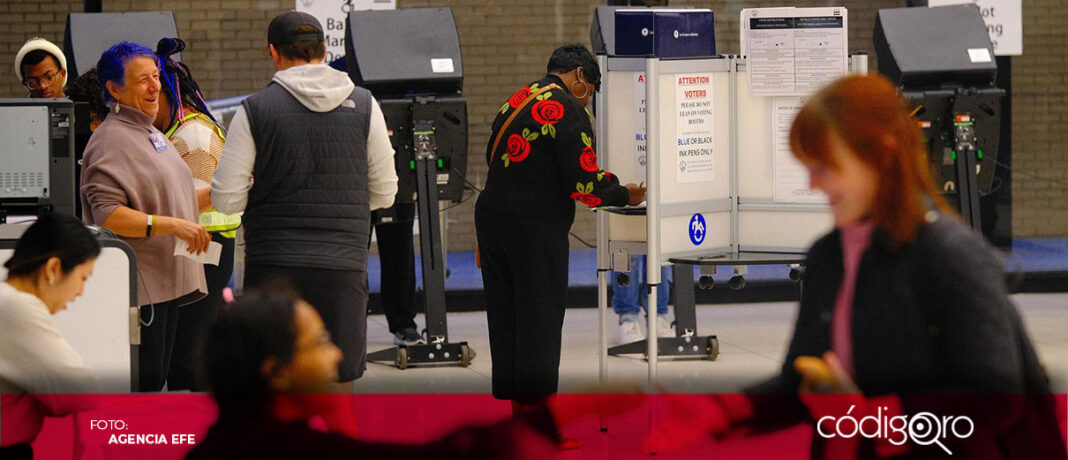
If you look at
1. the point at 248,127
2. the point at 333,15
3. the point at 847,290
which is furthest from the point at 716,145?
the point at 333,15

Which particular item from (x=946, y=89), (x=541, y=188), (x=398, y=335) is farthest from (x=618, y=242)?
(x=946, y=89)

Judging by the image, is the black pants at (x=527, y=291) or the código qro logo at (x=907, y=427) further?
the black pants at (x=527, y=291)

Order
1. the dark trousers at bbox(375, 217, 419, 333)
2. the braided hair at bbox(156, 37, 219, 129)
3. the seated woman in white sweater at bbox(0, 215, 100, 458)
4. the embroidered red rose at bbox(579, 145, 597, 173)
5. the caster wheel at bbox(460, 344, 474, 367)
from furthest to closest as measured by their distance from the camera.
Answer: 1. the dark trousers at bbox(375, 217, 419, 333)
2. the caster wheel at bbox(460, 344, 474, 367)
3. the braided hair at bbox(156, 37, 219, 129)
4. the embroidered red rose at bbox(579, 145, 597, 173)
5. the seated woman in white sweater at bbox(0, 215, 100, 458)

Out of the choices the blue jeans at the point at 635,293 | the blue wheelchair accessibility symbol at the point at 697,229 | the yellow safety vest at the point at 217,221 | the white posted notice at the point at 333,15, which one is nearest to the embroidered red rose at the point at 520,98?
the blue wheelchair accessibility symbol at the point at 697,229

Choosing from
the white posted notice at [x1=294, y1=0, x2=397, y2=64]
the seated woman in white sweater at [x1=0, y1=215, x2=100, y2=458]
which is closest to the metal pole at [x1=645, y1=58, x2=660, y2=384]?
the seated woman in white sweater at [x1=0, y1=215, x2=100, y2=458]

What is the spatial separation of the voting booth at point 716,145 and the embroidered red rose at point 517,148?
1.40 feet

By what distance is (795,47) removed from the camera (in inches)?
194

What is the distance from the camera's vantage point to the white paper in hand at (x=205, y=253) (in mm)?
4375

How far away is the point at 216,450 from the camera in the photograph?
183cm

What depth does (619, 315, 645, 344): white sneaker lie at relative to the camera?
6945mm

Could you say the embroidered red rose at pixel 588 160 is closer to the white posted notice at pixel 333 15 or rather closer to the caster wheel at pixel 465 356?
the caster wheel at pixel 465 356

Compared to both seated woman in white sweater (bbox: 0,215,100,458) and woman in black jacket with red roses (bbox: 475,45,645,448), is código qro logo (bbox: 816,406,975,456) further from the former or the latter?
woman in black jacket with red roses (bbox: 475,45,645,448)

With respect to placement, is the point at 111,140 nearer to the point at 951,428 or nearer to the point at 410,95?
the point at 410,95

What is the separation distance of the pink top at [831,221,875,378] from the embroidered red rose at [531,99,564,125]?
8.74ft
